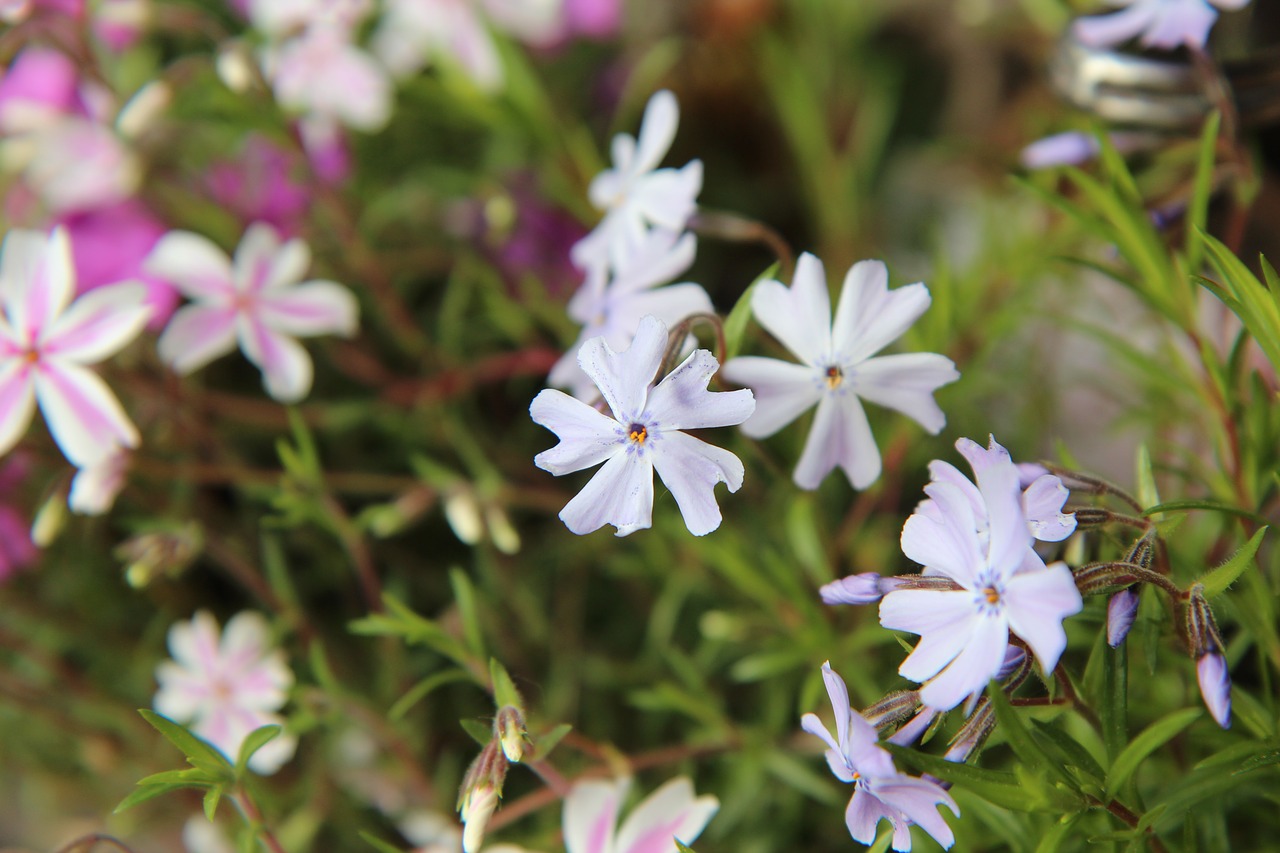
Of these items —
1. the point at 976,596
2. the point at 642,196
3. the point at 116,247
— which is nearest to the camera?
the point at 976,596

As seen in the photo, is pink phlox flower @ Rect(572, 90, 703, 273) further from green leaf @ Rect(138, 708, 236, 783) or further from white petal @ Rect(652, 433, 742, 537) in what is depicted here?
green leaf @ Rect(138, 708, 236, 783)

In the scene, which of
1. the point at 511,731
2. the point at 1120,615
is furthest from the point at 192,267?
the point at 1120,615

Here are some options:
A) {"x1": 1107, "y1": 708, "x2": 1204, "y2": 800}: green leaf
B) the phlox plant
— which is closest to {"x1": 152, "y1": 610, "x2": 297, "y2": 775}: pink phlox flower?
the phlox plant

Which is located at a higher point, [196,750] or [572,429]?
[572,429]

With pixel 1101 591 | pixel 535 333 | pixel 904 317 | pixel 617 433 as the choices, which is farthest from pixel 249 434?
pixel 1101 591

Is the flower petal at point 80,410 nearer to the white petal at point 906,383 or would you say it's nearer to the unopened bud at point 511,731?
the unopened bud at point 511,731

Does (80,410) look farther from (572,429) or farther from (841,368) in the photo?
(841,368)

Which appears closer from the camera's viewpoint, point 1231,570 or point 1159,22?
point 1231,570

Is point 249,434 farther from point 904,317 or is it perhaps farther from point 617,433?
point 904,317
